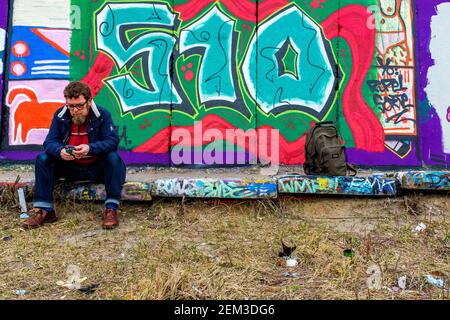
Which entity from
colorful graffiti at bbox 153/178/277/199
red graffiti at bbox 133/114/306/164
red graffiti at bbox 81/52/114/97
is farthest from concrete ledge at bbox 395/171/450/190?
red graffiti at bbox 81/52/114/97

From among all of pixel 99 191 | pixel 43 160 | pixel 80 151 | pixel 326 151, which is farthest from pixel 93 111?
pixel 326 151

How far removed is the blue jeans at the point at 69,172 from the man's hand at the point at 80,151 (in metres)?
0.22

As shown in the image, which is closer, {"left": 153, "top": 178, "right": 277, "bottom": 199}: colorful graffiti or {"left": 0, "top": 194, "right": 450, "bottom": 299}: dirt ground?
{"left": 0, "top": 194, "right": 450, "bottom": 299}: dirt ground

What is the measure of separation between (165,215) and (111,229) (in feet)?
1.73

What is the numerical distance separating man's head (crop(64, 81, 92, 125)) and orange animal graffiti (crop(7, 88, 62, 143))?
1.91 metres

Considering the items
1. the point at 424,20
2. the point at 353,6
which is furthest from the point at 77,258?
the point at 424,20

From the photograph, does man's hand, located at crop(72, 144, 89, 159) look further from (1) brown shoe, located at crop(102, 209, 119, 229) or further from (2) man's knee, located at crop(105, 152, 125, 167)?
(1) brown shoe, located at crop(102, 209, 119, 229)

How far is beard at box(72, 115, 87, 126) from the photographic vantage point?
404cm

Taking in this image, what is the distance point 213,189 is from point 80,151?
1267 mm

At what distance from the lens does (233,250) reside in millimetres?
3535

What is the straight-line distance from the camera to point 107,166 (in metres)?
4.07

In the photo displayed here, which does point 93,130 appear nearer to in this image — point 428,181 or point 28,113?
point 28,113
